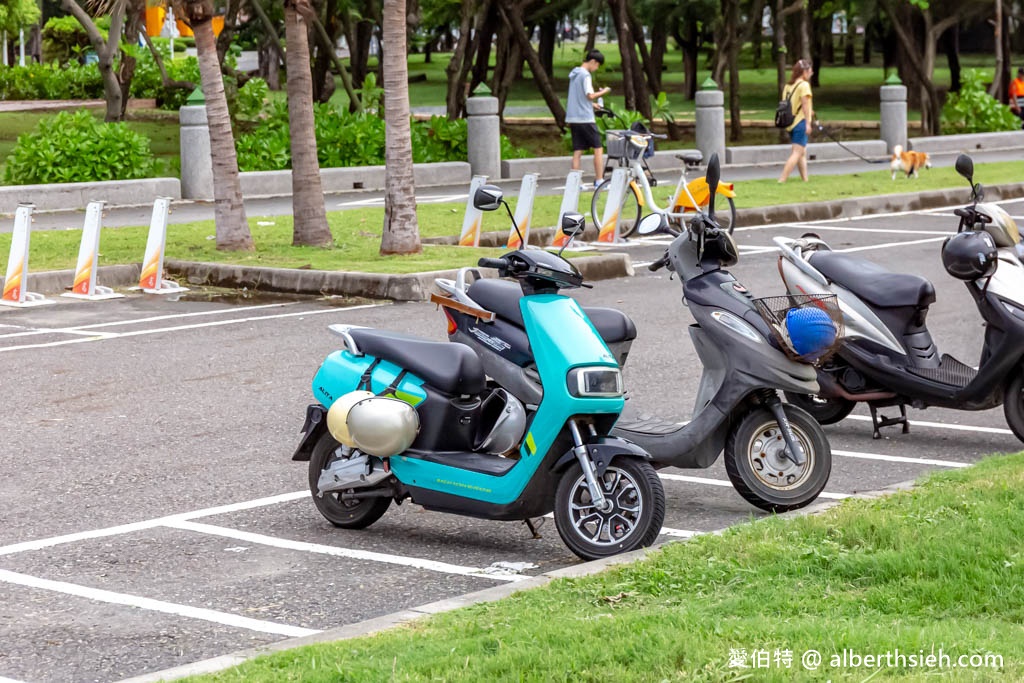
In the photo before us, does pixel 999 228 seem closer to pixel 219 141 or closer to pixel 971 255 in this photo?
pixel 971 255

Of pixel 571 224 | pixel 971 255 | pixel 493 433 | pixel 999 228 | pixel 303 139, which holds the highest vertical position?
pixel 303 139

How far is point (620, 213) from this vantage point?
747 inches

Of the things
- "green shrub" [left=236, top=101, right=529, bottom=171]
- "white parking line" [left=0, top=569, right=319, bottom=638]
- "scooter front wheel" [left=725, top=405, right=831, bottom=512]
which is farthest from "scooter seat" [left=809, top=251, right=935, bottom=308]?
"green shrub" [left=236, top=101, right=529, bottom=171]

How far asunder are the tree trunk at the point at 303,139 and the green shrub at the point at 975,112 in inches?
889

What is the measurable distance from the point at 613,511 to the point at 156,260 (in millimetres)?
9932

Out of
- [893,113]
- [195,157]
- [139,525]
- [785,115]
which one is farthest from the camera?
[893,113]

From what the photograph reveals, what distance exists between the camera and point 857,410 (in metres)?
9.81

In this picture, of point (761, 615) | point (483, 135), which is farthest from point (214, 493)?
point (483, 135)

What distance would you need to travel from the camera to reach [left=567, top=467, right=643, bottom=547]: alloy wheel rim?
20.9 feet

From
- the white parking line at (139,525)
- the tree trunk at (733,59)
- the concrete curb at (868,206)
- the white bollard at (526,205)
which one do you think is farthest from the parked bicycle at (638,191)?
the tree trunk at (733,59)

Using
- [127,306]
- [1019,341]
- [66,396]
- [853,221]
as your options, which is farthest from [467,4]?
[1019,341]

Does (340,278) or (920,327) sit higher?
(920,327)

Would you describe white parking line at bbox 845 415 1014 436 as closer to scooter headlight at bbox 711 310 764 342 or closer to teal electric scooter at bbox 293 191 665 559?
scooter headlight at bbox 711 310 764 342

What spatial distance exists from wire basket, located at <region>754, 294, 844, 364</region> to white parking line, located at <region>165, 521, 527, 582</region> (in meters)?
1.77
